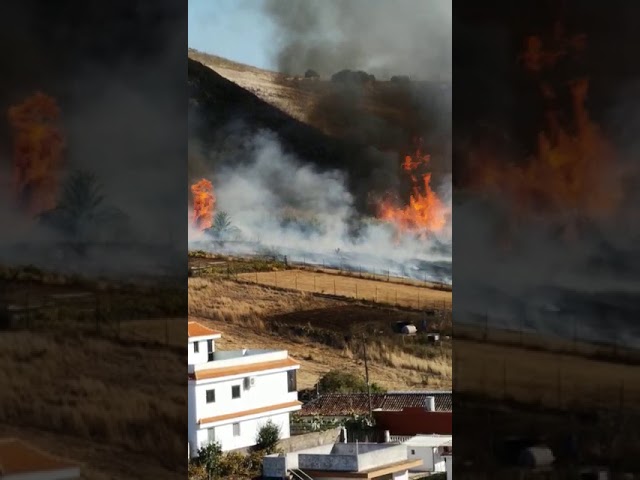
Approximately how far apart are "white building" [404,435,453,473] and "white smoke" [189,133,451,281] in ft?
5.99

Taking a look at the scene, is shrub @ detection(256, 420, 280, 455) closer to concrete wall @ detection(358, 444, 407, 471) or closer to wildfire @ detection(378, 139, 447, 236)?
concrete wall @ detection(358, 444, 407, 471)

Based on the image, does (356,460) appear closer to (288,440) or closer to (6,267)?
(288,440)

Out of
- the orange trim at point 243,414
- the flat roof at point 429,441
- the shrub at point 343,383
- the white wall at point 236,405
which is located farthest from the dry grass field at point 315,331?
the flat roof at point 429,441

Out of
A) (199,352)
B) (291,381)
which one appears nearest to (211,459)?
(199,352)

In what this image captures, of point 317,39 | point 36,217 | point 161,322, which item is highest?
point 317,39

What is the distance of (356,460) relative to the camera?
10250 mm

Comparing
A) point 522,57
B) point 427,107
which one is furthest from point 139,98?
point 427,107

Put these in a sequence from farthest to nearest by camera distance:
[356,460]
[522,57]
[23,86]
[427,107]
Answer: [427,107] → [356,460] → [23,86] → [522,57]

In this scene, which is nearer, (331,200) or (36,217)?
(36,217)

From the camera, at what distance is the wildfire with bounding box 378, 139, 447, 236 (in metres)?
11.8

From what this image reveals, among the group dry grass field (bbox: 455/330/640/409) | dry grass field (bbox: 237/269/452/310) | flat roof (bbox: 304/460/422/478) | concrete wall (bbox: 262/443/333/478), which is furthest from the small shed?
dry grass field (bbox: 455/330/640/409)

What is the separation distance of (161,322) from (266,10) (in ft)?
29.1

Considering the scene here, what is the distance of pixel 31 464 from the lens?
3.77 m

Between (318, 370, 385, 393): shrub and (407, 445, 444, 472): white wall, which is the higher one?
(318, 370, 385, 393): shrub
